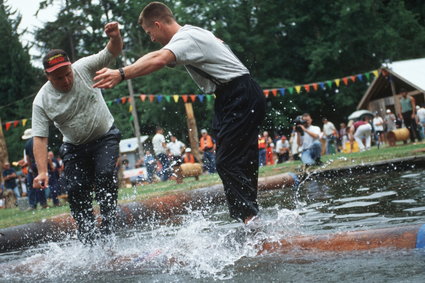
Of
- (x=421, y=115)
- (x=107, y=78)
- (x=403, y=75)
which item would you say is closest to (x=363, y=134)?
(x=421, y=115)

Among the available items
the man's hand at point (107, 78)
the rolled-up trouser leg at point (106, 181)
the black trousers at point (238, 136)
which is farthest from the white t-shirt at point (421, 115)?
the man's hand at point (107, 78)

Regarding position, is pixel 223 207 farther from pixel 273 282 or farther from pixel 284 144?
pixel 284 144

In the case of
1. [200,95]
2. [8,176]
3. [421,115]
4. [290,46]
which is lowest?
[421,115]

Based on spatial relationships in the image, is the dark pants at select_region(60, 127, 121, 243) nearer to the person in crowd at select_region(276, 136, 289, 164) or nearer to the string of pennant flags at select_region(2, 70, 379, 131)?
the string of pennant flags at select_region(2, 70, 379, 131)

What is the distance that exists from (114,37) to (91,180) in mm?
1402

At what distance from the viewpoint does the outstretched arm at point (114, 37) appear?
432cm

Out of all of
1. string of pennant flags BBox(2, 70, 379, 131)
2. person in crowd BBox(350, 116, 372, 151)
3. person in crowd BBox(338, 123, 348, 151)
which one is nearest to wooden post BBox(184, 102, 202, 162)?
string of pennant flags BBox(2, 70, 379, 131)

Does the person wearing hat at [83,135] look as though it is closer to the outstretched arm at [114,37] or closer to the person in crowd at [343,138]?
the outstretched arm at [114,37]

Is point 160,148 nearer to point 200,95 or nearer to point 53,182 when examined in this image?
point 53,182

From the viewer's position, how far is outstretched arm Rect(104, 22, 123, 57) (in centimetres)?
432

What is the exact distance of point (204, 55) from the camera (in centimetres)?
364

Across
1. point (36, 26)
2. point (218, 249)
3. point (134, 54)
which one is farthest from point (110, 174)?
point (36, 26)

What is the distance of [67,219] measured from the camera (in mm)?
6988

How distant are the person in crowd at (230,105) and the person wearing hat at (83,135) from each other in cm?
76
